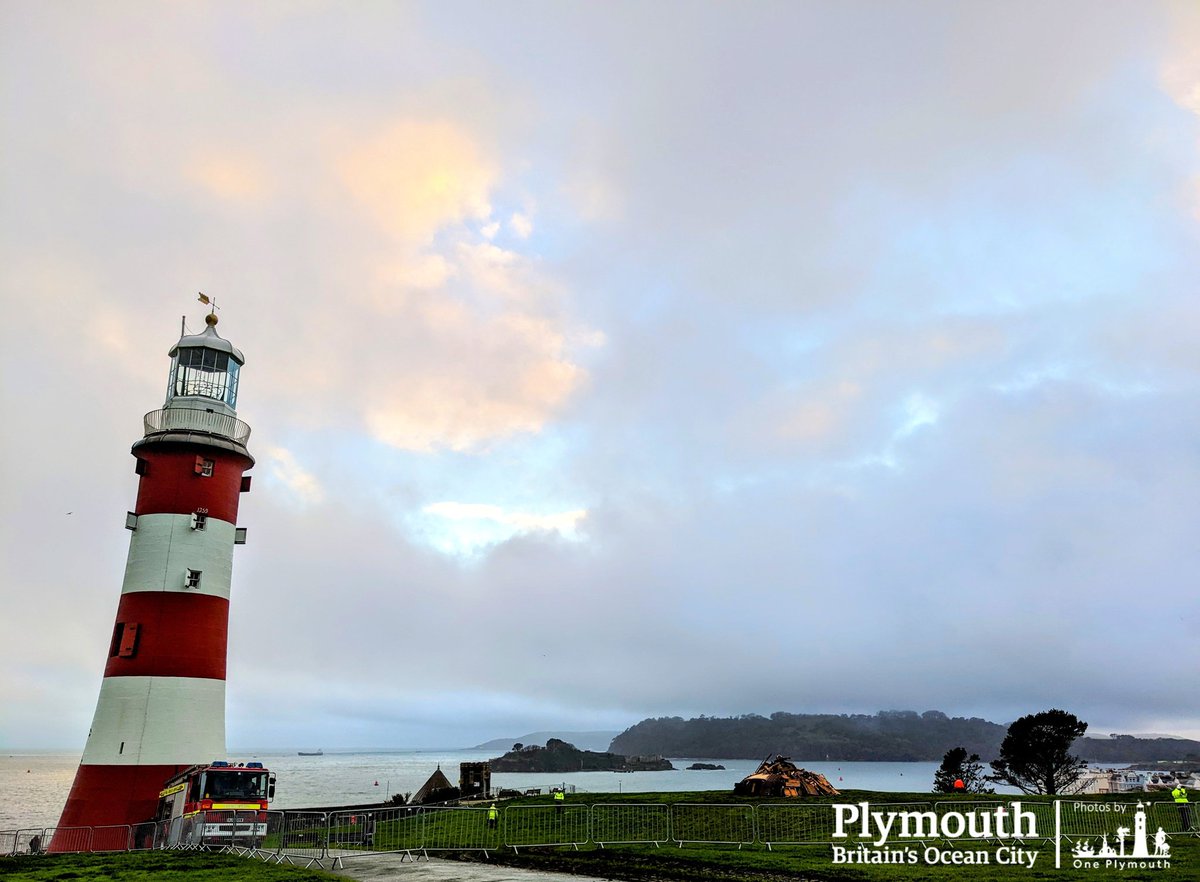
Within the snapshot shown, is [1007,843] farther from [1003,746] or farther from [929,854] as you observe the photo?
[1003,746]

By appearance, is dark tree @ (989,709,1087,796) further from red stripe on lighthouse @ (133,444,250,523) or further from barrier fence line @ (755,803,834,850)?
red stripe on lighthouse @ (133,444,250,523)

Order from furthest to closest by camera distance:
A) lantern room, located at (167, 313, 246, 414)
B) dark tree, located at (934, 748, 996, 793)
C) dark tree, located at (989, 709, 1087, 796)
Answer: dark tree, located at (934, 748, 996, 793)
dark tree, located at (989, 709, 1087, 796)
lantern room, located at (167, 313, 246, 414)

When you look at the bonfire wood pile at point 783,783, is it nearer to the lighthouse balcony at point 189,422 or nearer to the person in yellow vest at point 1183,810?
the person in yellow vest at point 1183,810

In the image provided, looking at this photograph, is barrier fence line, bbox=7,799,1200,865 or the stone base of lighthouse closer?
barrier fence line, bbox=7,799,1200,865

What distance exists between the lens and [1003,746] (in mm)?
58062

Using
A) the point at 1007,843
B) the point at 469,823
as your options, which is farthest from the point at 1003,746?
the point at 469,823

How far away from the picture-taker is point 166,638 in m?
26.8

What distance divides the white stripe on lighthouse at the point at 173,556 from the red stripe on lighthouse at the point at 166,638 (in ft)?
1.19

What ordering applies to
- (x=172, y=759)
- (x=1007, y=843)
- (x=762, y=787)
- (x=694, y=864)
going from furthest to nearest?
1. (x=762, y=787)
2. (x=172, y=759)
3. (x=1007, y=843)
4. (x=694, y=864)

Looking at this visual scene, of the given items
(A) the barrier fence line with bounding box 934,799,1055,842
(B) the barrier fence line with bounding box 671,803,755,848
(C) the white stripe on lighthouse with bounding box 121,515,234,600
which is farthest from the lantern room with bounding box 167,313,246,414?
(A) the barrier fence line with bounding box 934,799,1055,842

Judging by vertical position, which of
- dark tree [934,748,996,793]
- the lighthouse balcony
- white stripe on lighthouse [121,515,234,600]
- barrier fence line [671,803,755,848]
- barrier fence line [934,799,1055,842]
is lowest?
dark tree [934,748,996,793]

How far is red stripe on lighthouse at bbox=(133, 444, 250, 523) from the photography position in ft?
93.4

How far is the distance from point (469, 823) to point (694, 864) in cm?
1102

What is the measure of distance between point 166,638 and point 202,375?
10.5 meters
